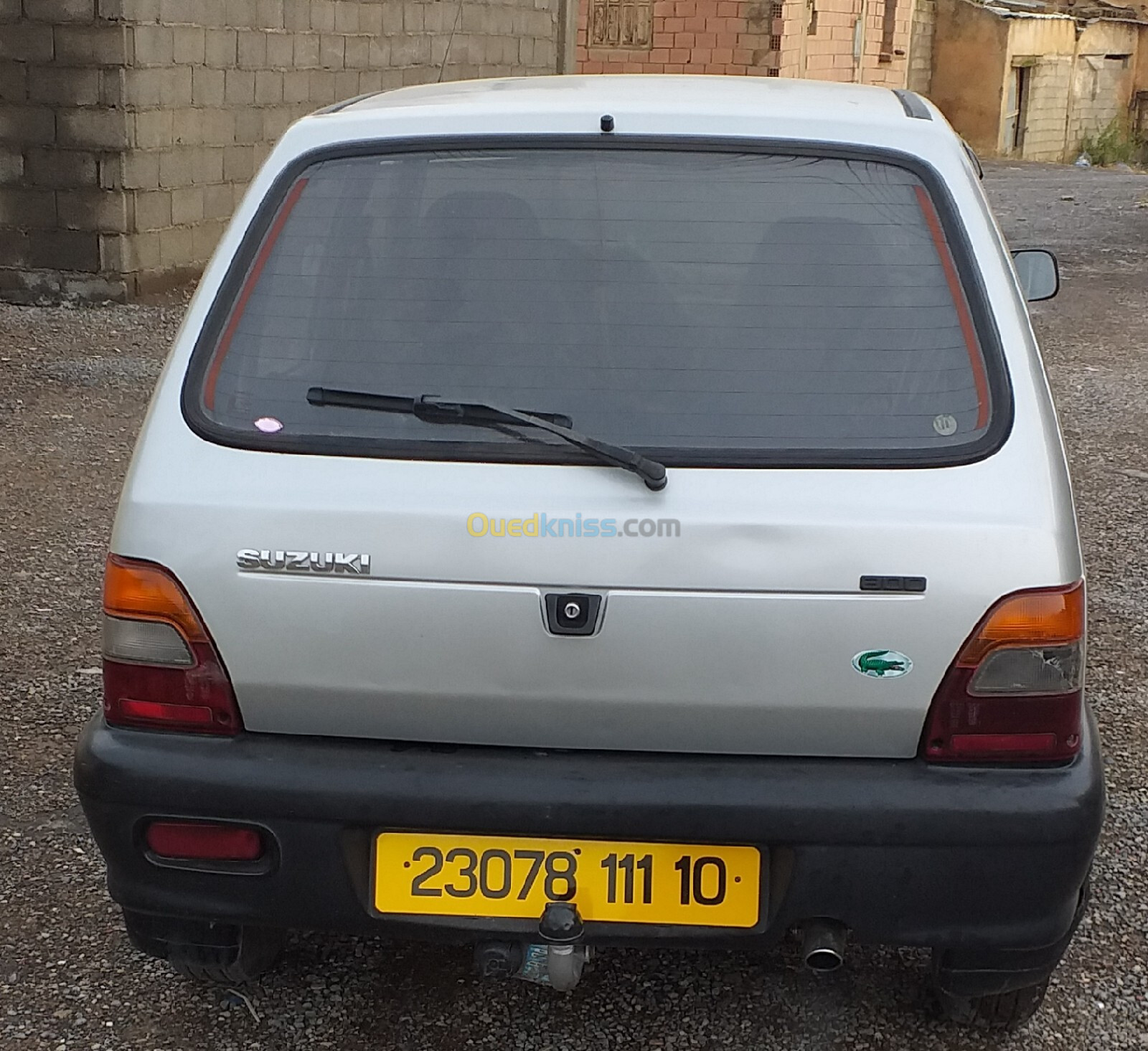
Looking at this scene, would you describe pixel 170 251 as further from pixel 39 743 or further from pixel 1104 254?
pixel 1104 254

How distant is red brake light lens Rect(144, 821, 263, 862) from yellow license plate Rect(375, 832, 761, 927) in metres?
0.20

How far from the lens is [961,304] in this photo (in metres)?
2.31

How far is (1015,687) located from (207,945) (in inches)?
51.9

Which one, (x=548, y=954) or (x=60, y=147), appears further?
(x=60, y=147)

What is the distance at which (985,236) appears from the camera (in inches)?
94.0

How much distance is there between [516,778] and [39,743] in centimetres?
194

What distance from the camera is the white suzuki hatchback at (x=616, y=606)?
212 centimetres

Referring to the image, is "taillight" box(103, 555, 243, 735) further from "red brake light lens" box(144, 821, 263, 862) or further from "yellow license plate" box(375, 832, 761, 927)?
"yellow license plate" box(375, 832, 761, 927)

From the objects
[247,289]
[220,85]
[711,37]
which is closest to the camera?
[247,289]

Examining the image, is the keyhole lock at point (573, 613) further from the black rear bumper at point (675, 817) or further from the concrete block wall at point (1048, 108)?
the concrete block wall at point (1048, 108)

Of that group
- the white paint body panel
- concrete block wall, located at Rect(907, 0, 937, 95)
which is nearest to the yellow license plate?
the white paint body panel

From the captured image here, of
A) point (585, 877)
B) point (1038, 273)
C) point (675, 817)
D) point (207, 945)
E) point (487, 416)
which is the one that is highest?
point (487, 416)

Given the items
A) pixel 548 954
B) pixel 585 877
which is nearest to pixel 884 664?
pixel 585 877

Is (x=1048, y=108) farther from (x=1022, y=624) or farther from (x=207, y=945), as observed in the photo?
(x=207, y=945)
